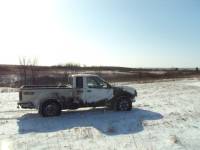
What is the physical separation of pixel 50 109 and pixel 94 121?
91.1 inches

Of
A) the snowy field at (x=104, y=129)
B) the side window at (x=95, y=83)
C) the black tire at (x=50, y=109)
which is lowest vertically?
the snowy field at (x=104, y=129)

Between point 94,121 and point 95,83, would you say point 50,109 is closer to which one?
point 94,121

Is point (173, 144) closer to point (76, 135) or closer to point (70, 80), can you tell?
point (76, 135)

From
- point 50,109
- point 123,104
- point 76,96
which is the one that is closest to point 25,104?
point 50,109

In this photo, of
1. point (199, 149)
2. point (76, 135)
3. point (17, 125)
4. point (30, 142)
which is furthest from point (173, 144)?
point (17, 125)

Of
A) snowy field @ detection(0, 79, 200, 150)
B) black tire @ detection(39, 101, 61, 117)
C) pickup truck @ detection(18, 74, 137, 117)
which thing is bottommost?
snowy field @ detection(0, 79, 200, 150)

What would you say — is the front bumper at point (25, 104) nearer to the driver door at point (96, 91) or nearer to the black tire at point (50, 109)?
the black tire at point (50, 109)

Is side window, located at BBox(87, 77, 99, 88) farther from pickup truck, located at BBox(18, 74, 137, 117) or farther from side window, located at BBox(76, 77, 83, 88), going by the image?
side window, located at BBox(76, 77, 83, 88)

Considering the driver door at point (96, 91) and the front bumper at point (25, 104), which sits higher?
the driver door at point (96, 91)

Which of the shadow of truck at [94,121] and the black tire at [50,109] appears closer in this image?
the shadow of truck at [94,121]

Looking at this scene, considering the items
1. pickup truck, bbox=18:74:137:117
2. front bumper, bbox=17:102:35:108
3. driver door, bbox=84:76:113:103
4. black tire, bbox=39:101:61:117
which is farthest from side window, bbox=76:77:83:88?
front bumper, bbox=17:102:35:108

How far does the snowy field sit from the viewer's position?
9.09 metres

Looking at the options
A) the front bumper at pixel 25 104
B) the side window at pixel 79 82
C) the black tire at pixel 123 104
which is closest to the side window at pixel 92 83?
the side window at pixel 79 82

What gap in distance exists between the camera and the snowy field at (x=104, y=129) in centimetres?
909
